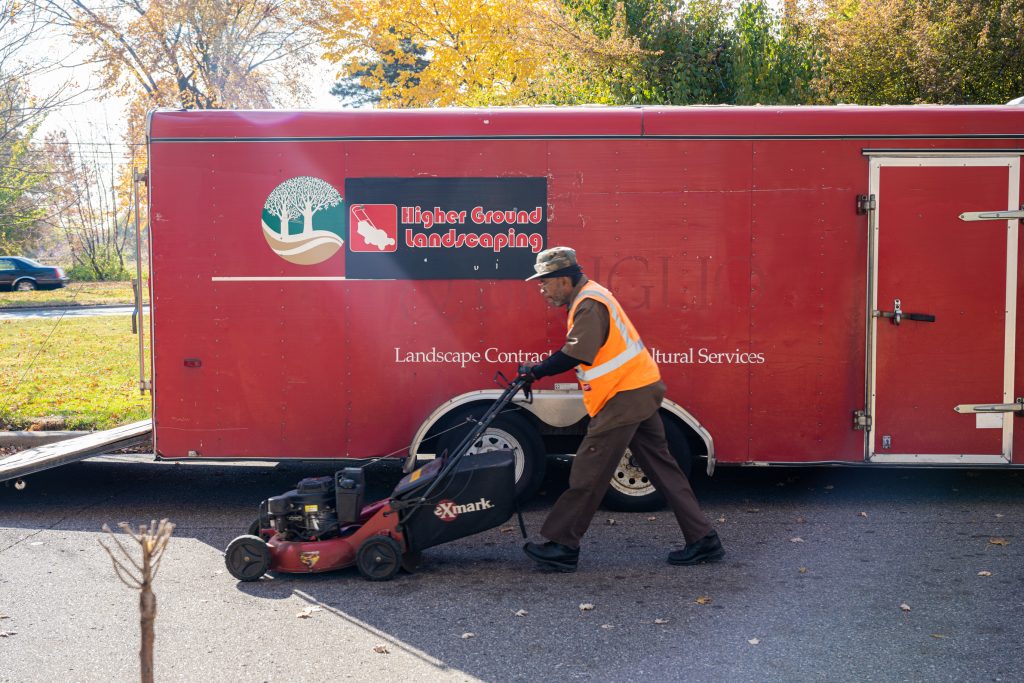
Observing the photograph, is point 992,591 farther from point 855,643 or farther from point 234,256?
point 234,256

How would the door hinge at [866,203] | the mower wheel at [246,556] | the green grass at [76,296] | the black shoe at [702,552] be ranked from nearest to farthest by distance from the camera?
the mower wheel at [246,556]
the black shoe at [702,552]
the door hinge at [866,203]
the green grass at [76,296]

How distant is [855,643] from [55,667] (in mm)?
3575

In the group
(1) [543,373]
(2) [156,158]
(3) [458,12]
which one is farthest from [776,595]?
(3) [458,12]

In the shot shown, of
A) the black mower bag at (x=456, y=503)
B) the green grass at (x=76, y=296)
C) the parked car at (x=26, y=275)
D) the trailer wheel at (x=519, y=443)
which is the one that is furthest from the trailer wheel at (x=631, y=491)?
the parked car at (x=26, y=275)

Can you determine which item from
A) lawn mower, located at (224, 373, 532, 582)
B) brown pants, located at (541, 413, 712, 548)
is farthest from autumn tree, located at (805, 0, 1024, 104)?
lawn mower, located at (224, 373, 532, 582)

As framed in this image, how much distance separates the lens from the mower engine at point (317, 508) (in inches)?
225

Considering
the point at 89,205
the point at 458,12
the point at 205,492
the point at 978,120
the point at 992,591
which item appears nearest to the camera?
the point at 992,591

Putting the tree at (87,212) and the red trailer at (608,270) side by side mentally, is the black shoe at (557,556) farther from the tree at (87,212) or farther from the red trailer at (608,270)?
the tree at (87,212)

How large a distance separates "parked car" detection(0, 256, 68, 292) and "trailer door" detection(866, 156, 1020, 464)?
3079cm

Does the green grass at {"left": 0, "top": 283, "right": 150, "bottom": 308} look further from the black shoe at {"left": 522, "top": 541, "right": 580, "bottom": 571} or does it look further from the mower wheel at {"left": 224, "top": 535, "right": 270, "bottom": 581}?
the black shoe at {"left": 522, "top": 541, "right": 580, "bottom": 571}

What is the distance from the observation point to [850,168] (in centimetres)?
688

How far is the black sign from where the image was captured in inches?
275

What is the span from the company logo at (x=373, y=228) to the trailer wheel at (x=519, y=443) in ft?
4.29

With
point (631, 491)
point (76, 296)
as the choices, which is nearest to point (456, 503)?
point (631, 491)
